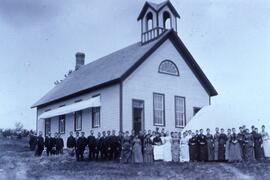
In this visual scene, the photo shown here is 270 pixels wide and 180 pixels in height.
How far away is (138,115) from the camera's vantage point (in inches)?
1000

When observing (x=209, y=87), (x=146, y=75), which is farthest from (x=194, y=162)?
(x=209, y=87)

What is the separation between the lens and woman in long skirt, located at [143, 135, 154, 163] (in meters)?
19.9

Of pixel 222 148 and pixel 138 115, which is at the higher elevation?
pixel 138 115

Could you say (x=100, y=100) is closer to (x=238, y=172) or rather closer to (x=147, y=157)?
(x=147, y=157)

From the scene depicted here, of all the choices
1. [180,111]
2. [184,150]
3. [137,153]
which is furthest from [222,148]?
[180,111]

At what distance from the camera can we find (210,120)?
25.1 meters

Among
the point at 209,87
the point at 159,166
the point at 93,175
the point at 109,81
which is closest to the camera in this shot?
the point at 93,175

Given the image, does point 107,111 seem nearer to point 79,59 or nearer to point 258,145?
point 258,145

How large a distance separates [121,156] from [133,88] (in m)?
5.79

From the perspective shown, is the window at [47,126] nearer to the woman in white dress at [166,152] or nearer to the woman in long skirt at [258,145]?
the woman in white dress at [166,152]

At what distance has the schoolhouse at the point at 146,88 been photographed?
24.8 m

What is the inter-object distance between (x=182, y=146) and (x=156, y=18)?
9991mm

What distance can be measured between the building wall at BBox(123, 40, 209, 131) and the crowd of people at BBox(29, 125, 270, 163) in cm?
355

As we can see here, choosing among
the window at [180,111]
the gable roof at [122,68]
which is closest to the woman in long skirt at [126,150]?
the gable roof at [122,68]
